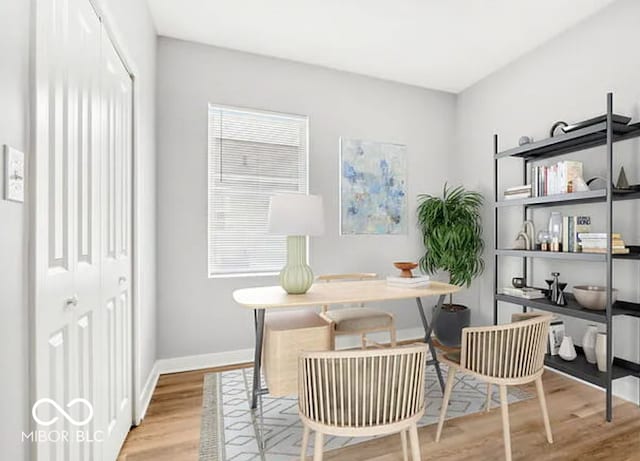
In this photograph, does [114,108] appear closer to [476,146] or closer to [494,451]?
[494,451]

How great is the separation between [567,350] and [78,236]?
3110 mm

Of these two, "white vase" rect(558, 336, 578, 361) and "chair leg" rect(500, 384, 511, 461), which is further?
"white vase" rect(558, 336, 578, 361)

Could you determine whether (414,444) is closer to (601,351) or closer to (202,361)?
(601,351)

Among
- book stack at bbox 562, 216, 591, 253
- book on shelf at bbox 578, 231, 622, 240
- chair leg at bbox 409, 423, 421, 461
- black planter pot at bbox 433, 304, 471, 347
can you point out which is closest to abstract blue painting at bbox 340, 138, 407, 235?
black planter pot at bbox 433, 304, 471, 347

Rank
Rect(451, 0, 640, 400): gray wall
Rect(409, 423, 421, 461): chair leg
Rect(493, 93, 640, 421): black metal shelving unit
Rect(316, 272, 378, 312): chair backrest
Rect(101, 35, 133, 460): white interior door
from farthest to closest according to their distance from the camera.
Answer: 1. Rect(316, 272, 378, 312): chair backrest
2. Rect(451, 0, 640, 400): gray wall
3. Rect(493, 93, 640, 421): black metal shelving unit
4. Rect(101, 35, 133, 460): white interior door
5. Rect(409, 423, 421, 461): chair leg

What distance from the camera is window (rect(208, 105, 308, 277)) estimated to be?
3.06m

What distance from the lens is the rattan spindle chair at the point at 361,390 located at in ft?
3.87

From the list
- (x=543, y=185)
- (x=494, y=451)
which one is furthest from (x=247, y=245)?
(x=543, y=185)

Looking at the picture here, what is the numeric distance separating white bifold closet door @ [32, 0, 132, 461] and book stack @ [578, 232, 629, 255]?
2922 mm

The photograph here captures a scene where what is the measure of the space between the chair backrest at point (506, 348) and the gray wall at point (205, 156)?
1832 millimetres

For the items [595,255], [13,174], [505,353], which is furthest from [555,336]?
[13,174]

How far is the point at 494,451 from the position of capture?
Answer: 1785 millimetres

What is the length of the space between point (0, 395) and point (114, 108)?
1382 millimetres

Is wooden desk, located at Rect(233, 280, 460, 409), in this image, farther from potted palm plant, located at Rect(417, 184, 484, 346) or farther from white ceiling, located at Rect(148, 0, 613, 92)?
white ceiling, located at Rect(148, 0, 613, 92)
